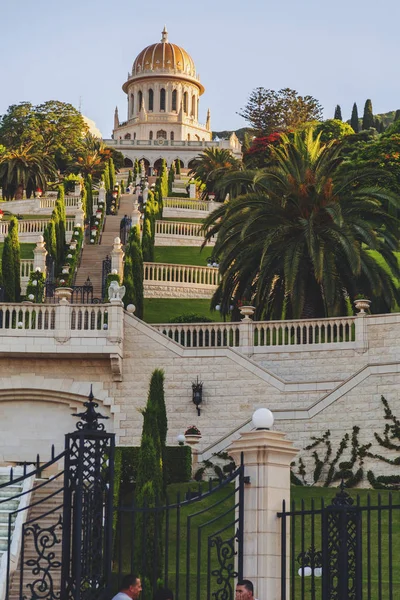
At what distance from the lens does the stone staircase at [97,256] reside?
155 ft

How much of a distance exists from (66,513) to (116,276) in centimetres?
2912

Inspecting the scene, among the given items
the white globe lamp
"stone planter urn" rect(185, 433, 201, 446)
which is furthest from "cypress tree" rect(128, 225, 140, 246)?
the white globe lamp

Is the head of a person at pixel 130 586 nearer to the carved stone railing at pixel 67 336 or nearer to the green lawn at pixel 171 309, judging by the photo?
the carved stone railing at pixel 67 336

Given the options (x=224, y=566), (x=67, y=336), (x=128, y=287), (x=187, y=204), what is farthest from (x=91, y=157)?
(x=224, y=566)

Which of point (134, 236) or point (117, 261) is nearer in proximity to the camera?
point (117, 261)

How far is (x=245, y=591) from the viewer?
12445 millimetres

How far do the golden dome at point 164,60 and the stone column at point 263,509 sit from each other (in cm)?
12436

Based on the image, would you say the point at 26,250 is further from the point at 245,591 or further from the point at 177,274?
the point at 245,591

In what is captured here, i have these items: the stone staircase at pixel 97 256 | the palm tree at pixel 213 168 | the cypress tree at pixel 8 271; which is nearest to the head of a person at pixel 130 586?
the cypress tree at pixel 8 271

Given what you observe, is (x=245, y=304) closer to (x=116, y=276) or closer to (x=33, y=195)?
(x=116, y=276)

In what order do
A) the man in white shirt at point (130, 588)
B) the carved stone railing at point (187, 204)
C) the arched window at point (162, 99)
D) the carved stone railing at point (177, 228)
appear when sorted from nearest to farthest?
the man in white shirt at point (130, 588), the carved stone railing at point (177, 228), the carved stone railing at point (187, 204), the arched window at point (162, 99)

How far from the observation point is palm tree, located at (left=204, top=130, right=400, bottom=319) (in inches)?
1403

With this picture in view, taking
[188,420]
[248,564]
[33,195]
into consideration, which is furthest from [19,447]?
[33,195]

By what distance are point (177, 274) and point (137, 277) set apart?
5.74 metres
